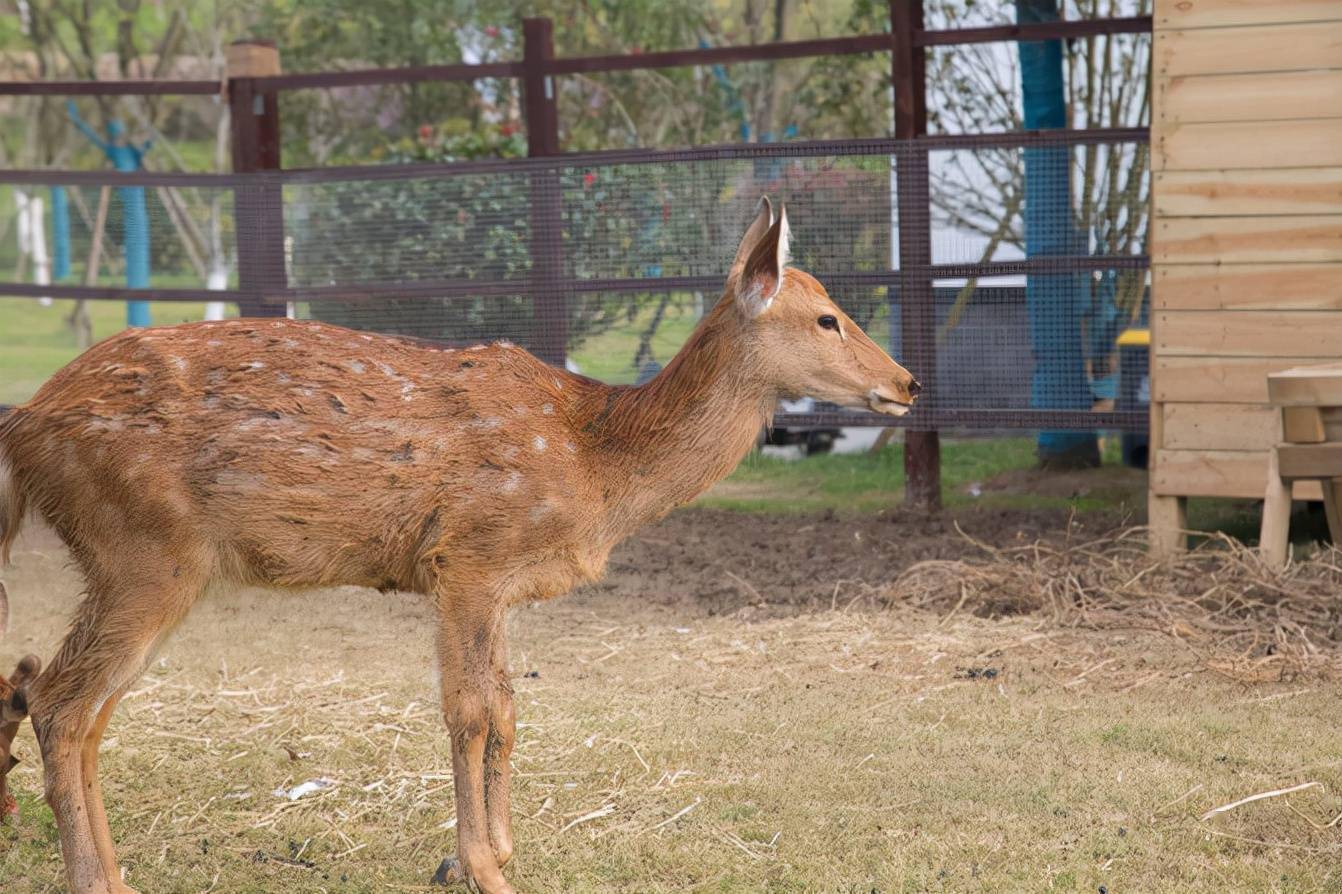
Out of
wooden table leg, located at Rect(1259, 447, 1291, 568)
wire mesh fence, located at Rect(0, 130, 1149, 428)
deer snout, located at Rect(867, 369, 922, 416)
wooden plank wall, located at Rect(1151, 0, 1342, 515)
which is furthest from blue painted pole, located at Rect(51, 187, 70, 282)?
deer snout, located at Rect(867, 369, 922, 416)

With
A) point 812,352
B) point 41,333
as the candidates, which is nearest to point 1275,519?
point 812,352

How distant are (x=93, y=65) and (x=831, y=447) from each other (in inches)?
410

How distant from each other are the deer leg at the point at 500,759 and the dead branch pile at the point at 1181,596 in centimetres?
287

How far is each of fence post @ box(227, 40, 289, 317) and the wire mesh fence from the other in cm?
1

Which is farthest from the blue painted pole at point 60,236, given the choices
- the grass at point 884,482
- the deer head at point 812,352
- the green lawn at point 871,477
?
the deer head at point 812,352

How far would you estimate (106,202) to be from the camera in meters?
10.5

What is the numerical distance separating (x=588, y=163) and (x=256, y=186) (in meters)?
1.94

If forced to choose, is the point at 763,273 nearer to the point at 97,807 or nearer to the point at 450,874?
the point at 450,874

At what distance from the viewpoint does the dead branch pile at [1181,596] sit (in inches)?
237

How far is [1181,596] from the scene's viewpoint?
669 cm

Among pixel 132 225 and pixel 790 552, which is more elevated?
pixel 132 225

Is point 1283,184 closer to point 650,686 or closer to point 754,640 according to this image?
point 754,640

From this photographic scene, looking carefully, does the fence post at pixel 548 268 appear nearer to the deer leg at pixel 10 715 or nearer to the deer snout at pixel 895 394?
the deer leg at pixel 10 715

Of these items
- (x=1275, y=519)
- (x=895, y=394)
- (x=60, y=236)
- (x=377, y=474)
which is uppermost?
(x=60, y=236)
